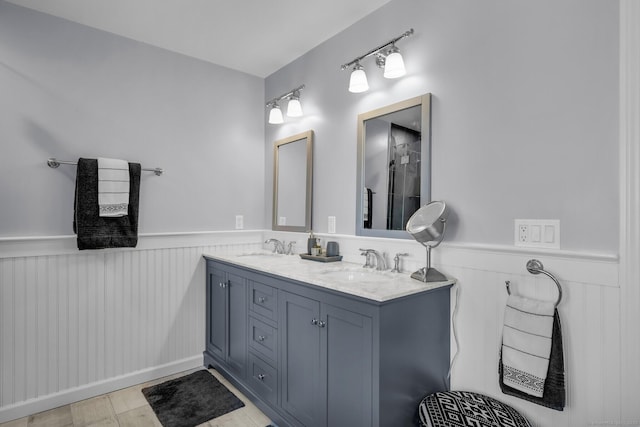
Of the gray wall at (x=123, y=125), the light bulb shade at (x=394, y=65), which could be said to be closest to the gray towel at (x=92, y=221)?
the gray wall at (x=123, y=125)

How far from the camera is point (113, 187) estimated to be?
7.54 ft

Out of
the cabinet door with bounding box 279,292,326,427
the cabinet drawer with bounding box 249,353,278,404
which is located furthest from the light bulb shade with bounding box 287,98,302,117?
the cabinet drawer with bounding box 249,353,278,404

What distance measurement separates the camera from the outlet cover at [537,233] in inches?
55.6

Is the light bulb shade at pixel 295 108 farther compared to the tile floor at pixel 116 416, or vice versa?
the light bulb shade at pixel 295 108

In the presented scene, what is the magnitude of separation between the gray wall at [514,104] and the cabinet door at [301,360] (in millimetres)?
843

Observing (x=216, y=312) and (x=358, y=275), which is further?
(x=216, y=312)

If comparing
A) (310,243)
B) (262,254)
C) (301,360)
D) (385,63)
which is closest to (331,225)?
(310,243)

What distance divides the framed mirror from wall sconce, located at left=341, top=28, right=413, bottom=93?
165 mm

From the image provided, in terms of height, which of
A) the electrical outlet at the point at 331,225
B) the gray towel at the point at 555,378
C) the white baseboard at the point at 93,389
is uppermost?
the electrical outlet at the point at 331,225

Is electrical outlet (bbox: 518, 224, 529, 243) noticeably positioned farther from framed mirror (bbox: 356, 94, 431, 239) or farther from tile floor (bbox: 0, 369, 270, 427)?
tile floor (bbox: 0, 369, 270, 427)

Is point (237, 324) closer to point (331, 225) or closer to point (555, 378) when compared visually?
point (331, 225)

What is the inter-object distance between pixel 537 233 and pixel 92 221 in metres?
2.50

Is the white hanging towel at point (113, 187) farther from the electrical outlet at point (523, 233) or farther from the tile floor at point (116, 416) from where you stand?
the electrical outlet at point (523, 233)

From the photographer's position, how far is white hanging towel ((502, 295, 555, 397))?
1348 millimetres
